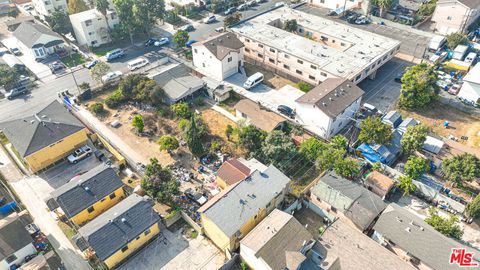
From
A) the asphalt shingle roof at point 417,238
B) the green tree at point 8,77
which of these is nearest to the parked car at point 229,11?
the green tree at point 8,77

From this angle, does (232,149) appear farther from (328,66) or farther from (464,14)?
(464,14)

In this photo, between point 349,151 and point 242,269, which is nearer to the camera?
point 242,269

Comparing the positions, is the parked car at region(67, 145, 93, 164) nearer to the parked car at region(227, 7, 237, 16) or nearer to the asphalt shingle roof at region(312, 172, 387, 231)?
the asphalt shingle roof at region(312, 172, 387, 231)

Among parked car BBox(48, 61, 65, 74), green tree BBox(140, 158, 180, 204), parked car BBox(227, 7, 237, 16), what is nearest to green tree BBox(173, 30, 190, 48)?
parked car BBox(227, 7, 237, 16)

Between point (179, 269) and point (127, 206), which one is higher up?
point (127, 206)

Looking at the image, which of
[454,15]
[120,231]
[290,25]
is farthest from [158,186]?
[454,15]

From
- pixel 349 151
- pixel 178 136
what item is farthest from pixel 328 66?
pixel 178 136
